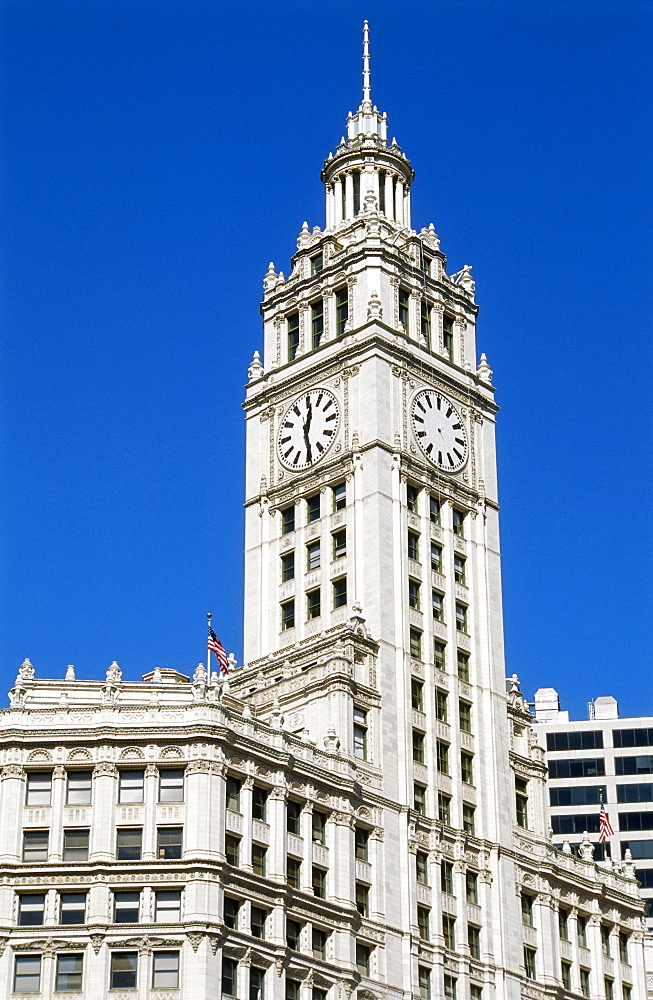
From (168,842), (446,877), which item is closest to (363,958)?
(446,877)

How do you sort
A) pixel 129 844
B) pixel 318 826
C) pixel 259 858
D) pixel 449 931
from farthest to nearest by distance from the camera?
1. pixel 449 931
2. pixel 318 826
3. pixel 259 858
4. pixel 129 844

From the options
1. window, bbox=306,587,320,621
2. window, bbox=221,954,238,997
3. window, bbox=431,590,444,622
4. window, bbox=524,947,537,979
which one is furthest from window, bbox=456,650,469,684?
window, bbox=221,954,238,997

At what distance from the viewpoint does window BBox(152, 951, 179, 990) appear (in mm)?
107000

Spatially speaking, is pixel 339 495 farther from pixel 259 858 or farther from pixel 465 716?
pixel 259 858

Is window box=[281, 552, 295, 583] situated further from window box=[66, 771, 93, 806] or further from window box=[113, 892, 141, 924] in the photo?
window box=[113, 892, 141, 924]

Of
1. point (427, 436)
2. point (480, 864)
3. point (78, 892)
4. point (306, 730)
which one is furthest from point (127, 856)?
point (427, 436)

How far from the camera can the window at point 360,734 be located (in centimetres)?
12712

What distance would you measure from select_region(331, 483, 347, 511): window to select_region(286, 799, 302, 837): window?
26.6 m

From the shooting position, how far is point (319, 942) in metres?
117

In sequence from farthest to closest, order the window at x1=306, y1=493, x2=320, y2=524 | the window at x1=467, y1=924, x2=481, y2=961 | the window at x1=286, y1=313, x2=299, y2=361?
the window at x1=286, y1=313, x2=299, y2=361
the window at x1=306, y1=493, x2=320, y2=524
the window at x1=467, y1=924, x2=481, y2=961

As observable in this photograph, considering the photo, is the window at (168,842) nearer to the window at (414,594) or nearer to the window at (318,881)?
the window at (318,881)

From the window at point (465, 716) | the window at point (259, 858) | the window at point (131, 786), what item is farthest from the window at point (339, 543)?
the window at point (131, 786)

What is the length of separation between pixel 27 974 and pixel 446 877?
32265 millimetres

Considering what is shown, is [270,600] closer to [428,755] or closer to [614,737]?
[428,755]
